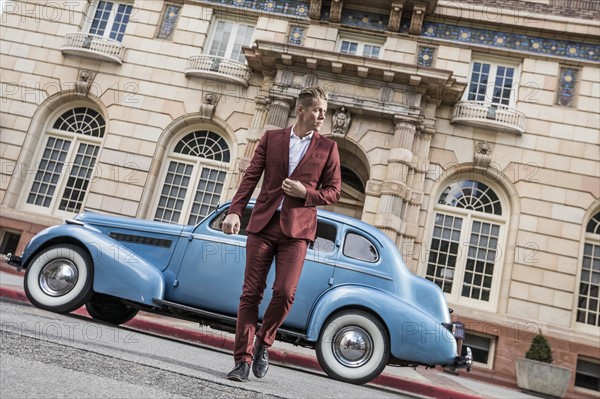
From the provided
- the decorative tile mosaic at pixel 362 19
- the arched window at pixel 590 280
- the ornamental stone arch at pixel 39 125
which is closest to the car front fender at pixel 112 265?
the ornamental stone arch at pixel 39 125

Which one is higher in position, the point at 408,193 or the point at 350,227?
the point at 408,193

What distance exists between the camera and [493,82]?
1345cm

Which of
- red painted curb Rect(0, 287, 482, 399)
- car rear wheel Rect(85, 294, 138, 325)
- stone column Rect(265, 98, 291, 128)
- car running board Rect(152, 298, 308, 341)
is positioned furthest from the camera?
stone column Rect(265, 98, 291, 128)

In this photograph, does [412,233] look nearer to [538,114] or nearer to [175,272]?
[538,114]

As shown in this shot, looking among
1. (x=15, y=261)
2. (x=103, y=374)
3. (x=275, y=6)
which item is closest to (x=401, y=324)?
(x=103, y=374)

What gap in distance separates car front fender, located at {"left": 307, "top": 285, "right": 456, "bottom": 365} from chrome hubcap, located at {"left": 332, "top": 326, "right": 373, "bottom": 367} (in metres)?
0.24

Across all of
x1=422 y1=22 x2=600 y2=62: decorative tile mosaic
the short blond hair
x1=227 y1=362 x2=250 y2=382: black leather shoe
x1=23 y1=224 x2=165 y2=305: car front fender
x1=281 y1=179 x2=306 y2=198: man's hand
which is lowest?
x1=227 y1=362 x2=250 y2=382: black leather shoe

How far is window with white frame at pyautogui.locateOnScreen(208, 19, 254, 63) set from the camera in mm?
14328

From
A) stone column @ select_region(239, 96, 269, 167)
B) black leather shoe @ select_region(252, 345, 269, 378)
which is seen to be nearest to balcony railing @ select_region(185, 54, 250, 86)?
stone column @ select_region(239, 96, 269, 167)

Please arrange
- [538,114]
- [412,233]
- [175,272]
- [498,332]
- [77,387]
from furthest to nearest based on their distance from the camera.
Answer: [538,114], [412,233], [498,332], [175,272], [77,387]

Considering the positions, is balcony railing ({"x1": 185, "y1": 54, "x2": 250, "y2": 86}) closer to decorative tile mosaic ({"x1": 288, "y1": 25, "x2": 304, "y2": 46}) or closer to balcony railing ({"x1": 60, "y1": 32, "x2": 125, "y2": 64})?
decorative tile mosaic ({"x1": 288, "y1": 25, "x2": 304, "y2": 46})

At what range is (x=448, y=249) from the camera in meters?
A: 12.4

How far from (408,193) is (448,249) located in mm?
1882

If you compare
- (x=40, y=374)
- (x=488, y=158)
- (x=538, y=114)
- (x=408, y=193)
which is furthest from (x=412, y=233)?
(x=40, y=374)
